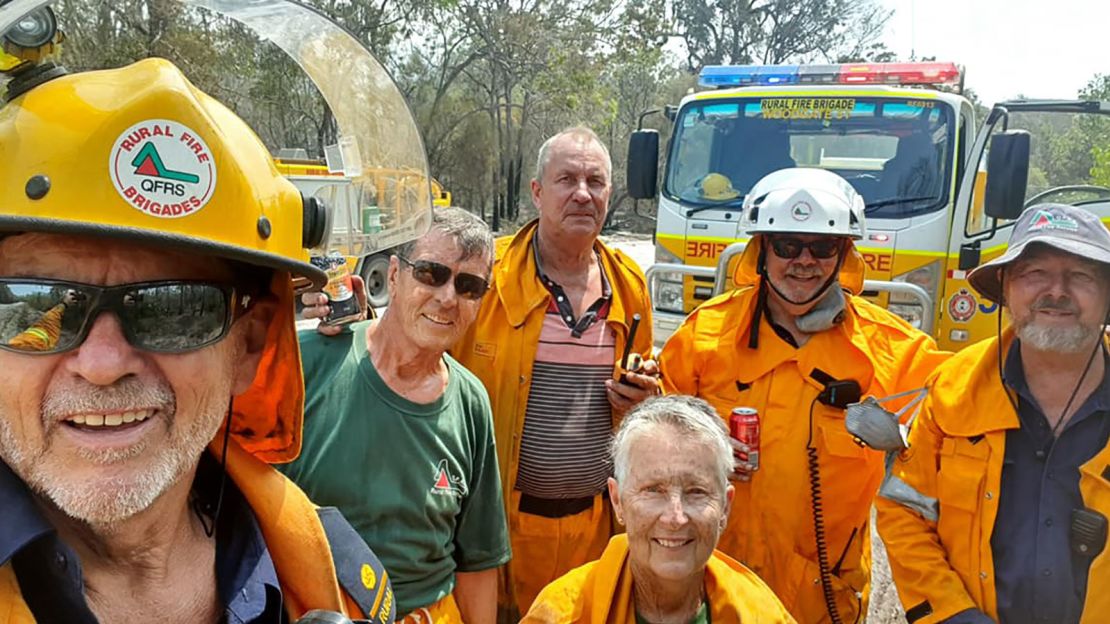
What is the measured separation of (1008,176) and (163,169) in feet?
17.2

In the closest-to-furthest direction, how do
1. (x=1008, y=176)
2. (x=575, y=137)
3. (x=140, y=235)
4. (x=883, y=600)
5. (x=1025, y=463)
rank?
(x=140, y=235) < (x=1025, y=463) < (x=575, y=137) < (x=883, y=600) < (x=1008, y=176)

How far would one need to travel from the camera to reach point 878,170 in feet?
18.8

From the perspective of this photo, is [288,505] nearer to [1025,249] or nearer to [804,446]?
[804,446]

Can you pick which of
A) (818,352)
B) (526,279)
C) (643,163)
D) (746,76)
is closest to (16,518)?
(526,279)

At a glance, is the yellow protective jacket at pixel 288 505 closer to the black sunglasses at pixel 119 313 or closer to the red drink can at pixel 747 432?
the black sunglasses at pixel 119 313

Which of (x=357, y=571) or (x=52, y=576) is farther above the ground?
(x=52, y=576)

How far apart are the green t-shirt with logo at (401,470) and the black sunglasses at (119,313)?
0.91 meters

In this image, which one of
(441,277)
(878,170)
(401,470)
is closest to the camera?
(401,470)

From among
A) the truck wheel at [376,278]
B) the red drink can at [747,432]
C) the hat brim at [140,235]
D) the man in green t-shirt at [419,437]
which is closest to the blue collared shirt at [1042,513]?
the red drink can at [747,432]

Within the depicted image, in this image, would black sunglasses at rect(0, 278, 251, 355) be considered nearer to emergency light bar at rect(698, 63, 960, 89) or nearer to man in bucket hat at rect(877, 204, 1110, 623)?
man in bucket hat at rect(877, 204, 1110, 623)

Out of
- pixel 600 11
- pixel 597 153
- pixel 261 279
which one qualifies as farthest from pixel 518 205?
pixel 261 279

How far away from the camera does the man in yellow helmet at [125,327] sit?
1.00m

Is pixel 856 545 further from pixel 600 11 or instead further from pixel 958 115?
pixel 600 11

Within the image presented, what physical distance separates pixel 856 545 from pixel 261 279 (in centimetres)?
217
